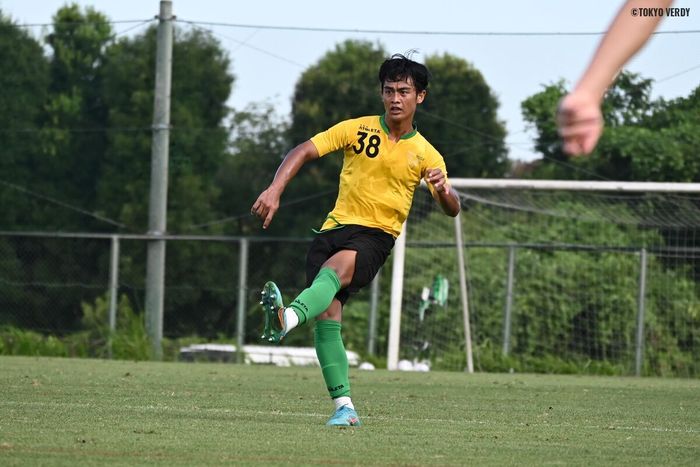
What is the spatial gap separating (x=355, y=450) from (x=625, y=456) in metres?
1.07

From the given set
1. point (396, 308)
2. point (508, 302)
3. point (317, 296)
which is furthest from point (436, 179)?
point (508, 302)

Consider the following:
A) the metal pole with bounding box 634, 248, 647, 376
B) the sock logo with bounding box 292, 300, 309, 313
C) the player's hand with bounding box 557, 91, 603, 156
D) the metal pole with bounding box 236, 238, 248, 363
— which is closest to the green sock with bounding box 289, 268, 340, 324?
the sock logo with bounding box 292, 300, 309, 313

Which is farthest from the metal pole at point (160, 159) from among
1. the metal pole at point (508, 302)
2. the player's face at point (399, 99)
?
the player's face at point (399, 99)

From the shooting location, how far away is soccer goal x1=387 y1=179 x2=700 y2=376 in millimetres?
19312

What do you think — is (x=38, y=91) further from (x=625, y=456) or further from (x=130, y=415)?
(x=625, y=456)

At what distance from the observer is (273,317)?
6445 millimetres

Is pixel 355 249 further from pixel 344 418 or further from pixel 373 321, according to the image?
pixel 373 321

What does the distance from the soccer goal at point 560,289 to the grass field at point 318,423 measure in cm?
763

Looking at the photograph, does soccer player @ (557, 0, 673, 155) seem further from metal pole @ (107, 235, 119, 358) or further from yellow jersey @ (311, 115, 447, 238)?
metal pole @ (107, 235, 119, 358)

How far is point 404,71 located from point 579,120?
14.6 ft

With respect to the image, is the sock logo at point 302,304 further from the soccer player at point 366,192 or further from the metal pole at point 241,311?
the metal pole at point 241,311

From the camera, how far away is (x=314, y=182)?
122 ft

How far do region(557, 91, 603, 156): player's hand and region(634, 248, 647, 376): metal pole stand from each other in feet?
54.0

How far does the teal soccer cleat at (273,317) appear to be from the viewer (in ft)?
21.1
